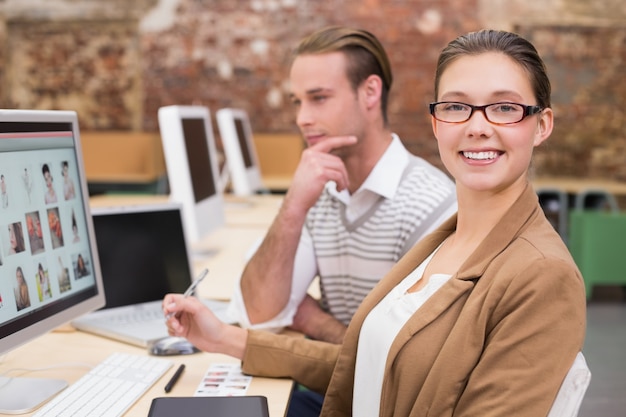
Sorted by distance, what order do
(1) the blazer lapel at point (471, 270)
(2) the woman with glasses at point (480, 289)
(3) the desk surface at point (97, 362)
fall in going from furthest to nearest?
(3) the desk surface at point (97, 362), (1) the blazer lapel at point (471, 270), (2) the woman with glasses at point (480, 289)

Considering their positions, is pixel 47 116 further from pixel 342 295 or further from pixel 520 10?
pixel 520 10

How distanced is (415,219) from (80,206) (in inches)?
32.7

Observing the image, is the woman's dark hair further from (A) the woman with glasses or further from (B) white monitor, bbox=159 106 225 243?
(B) white monitor, bbox=159 106 225 243

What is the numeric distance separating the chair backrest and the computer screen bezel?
93 cm

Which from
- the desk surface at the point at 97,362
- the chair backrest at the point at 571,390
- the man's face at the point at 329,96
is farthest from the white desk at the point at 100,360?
the man's face at the point at 329,96

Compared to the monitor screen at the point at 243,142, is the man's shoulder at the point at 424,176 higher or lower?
lower

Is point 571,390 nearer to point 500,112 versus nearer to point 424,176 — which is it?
point 500,112

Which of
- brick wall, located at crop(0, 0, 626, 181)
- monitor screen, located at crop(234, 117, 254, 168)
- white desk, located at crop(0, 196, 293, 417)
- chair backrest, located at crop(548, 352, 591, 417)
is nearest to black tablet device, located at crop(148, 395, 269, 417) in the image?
white desk, located at crop(0, 196, 293, 417)

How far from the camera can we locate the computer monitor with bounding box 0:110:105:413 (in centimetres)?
131

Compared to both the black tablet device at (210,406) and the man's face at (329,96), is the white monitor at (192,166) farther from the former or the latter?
the black tablet device at (210,406)

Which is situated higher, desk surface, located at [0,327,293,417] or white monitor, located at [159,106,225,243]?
white monitor, located at [159,106,225,243]

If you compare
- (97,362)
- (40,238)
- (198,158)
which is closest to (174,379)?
(97,362)

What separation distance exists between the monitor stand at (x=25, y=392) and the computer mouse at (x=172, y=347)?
0.88 ft

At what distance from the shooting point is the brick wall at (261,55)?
22.7 ft
